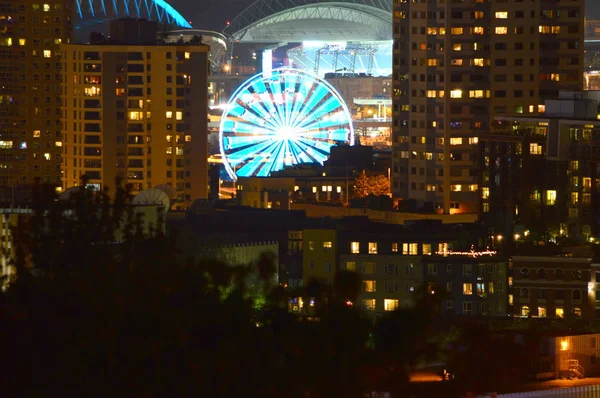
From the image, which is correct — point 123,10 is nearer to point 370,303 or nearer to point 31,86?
point 31,86

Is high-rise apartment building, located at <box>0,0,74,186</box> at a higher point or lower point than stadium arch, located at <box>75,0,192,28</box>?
lower

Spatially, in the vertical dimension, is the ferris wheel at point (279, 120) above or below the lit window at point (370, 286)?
above

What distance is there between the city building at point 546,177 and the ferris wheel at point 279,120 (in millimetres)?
11406

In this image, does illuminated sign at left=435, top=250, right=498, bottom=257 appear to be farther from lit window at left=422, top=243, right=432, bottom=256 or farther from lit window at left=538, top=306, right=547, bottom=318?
lit window at left=538, top=306, right=547, bottom=318

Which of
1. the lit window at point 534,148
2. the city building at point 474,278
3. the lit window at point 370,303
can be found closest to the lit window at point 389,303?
the lit window at point 370,303

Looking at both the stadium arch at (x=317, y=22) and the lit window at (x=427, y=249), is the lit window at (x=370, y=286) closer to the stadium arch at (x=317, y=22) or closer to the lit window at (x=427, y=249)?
the lit window at (x=427, y=249)

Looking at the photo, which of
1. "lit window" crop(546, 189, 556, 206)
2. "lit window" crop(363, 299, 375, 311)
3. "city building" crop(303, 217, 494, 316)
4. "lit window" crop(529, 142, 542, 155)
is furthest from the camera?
"lit window" crop(529, 142, 542, 155)

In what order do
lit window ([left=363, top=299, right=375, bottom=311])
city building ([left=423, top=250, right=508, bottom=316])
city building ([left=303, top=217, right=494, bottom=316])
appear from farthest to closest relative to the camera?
city building ([left=423, top=250, right=508, bottom=316])
city building ([left=303, top=217, right=494, bottom=316])
lit window ([left=363, top=299, right=375, bottom=311])

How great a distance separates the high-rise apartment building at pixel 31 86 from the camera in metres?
71.5

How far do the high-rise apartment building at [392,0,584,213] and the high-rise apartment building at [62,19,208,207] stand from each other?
5.80 meters

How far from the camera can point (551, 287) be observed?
145ft

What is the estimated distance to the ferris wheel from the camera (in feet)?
217

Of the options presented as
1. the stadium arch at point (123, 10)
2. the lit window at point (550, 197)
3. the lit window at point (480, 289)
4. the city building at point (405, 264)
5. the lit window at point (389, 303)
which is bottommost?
the lit window at point (389, 303)

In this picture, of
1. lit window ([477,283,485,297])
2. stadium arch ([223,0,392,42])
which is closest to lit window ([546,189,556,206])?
lit window ([477,283,485,297])
